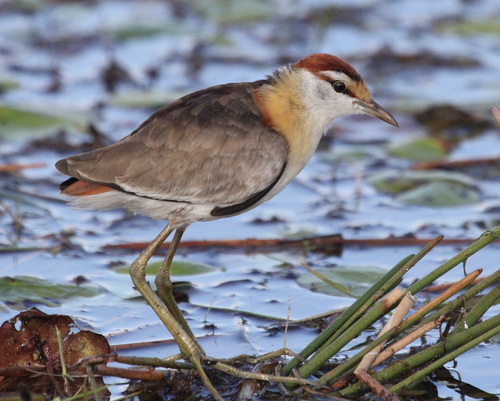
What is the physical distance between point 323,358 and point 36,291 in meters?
1.97

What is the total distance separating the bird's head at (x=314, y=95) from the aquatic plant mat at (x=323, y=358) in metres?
1.25

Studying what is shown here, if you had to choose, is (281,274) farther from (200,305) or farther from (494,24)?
(494,24)

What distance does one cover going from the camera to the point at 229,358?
4277 mm

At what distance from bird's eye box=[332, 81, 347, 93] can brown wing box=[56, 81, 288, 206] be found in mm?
478

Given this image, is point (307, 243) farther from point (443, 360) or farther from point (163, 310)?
point (443, 360)

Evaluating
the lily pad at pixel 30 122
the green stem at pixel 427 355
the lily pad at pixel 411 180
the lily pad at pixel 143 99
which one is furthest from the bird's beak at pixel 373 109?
the lily pad at pixel 143 99

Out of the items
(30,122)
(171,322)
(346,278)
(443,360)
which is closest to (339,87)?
(346,278)

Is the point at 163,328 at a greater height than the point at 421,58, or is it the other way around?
the point at 421,58

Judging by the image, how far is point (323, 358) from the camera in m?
3.70

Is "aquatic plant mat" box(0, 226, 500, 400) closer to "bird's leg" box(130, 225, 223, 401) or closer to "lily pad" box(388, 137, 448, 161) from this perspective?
"bird's leg" box(130, 225, 223, 401)

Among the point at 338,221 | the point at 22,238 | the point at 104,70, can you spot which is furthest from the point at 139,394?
the point at 104,70

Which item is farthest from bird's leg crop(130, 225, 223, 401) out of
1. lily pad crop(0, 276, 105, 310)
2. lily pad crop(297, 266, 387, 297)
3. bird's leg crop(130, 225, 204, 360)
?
lily pad crop(297, 266, 387, 297)

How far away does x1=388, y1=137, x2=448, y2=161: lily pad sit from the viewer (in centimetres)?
744

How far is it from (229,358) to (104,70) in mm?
5393
